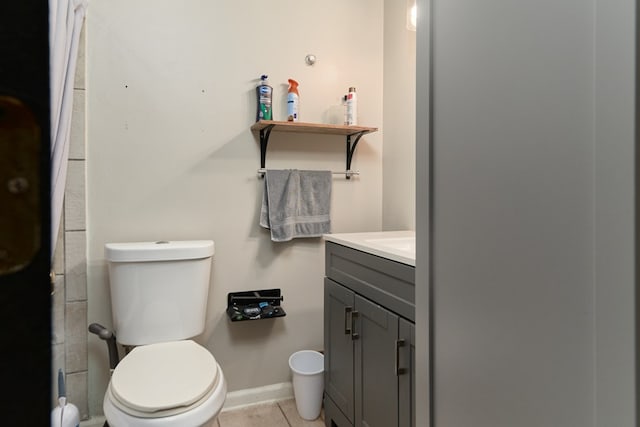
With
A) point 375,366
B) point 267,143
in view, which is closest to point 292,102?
point 267,143

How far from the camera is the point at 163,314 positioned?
151 cm

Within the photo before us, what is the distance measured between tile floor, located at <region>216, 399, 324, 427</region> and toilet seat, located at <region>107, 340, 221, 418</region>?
0.53 m

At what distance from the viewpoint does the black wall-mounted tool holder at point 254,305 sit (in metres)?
1.70

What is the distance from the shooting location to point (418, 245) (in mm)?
840

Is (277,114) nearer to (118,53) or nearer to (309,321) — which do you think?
(118,53)

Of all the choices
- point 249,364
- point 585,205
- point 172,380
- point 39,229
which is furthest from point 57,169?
point 585,205

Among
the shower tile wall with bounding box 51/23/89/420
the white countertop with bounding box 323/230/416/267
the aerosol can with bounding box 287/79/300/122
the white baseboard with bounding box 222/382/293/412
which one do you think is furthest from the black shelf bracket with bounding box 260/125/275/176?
the white baseboard with bounding box 222/382/293/412

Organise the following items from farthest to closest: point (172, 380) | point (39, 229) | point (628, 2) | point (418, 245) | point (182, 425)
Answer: point (172, 380) < point (182, 425) < point (418, 245) < point (628, 2) < point (39, 229)

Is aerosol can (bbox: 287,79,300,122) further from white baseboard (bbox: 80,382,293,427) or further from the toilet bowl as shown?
white baseboard (bbox: 80,382,293,427)

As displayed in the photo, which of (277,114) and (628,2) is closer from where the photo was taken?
(628,2)

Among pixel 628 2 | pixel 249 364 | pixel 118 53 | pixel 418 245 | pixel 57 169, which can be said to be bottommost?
pixel 249 364

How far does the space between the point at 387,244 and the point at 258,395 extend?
1071 mm

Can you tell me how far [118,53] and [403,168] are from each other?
1465 mm

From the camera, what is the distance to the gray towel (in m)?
1.81
